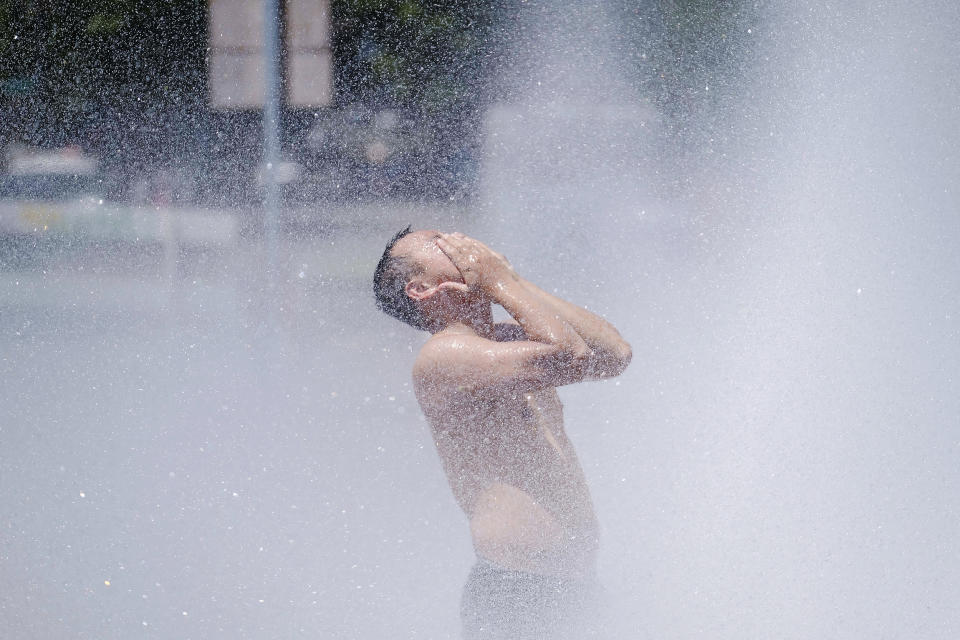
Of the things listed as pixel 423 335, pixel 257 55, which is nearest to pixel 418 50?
pixel 257 55

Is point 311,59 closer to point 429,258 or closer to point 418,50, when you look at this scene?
point 418,50

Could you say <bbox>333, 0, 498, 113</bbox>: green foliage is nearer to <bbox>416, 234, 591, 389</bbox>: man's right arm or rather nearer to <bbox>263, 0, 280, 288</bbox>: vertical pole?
<bbox>263, 0, 280, 288</bbox>: vertical pole

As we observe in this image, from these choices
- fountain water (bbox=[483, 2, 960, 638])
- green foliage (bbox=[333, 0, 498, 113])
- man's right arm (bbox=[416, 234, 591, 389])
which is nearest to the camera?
man's right arm (bbox=[416, 234, 591, 389])

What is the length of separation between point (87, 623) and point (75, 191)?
155 cm

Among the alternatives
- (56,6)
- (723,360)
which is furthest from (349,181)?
(723,360)

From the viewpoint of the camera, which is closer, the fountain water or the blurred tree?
the fountain water

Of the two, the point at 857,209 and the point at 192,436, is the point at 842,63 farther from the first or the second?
the point at 192,436

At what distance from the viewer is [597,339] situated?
6.40 ft

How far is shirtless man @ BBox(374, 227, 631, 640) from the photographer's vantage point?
1.95m

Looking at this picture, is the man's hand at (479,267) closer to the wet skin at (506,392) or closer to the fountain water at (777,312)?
the wet skin at (506,392)

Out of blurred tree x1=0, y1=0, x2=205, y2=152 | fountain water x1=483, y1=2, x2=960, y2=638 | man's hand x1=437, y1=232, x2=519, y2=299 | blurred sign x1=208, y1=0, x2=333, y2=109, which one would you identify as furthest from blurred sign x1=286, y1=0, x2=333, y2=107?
man's hand x1=437, y1=232, x2=519, y2=299

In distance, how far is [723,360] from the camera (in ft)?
10.8

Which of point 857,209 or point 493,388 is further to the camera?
point 857,209

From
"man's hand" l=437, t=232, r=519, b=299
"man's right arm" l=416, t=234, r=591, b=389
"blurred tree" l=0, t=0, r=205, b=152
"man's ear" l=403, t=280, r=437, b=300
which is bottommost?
"man's right arm" l=416, t=234, r=591, b=389
